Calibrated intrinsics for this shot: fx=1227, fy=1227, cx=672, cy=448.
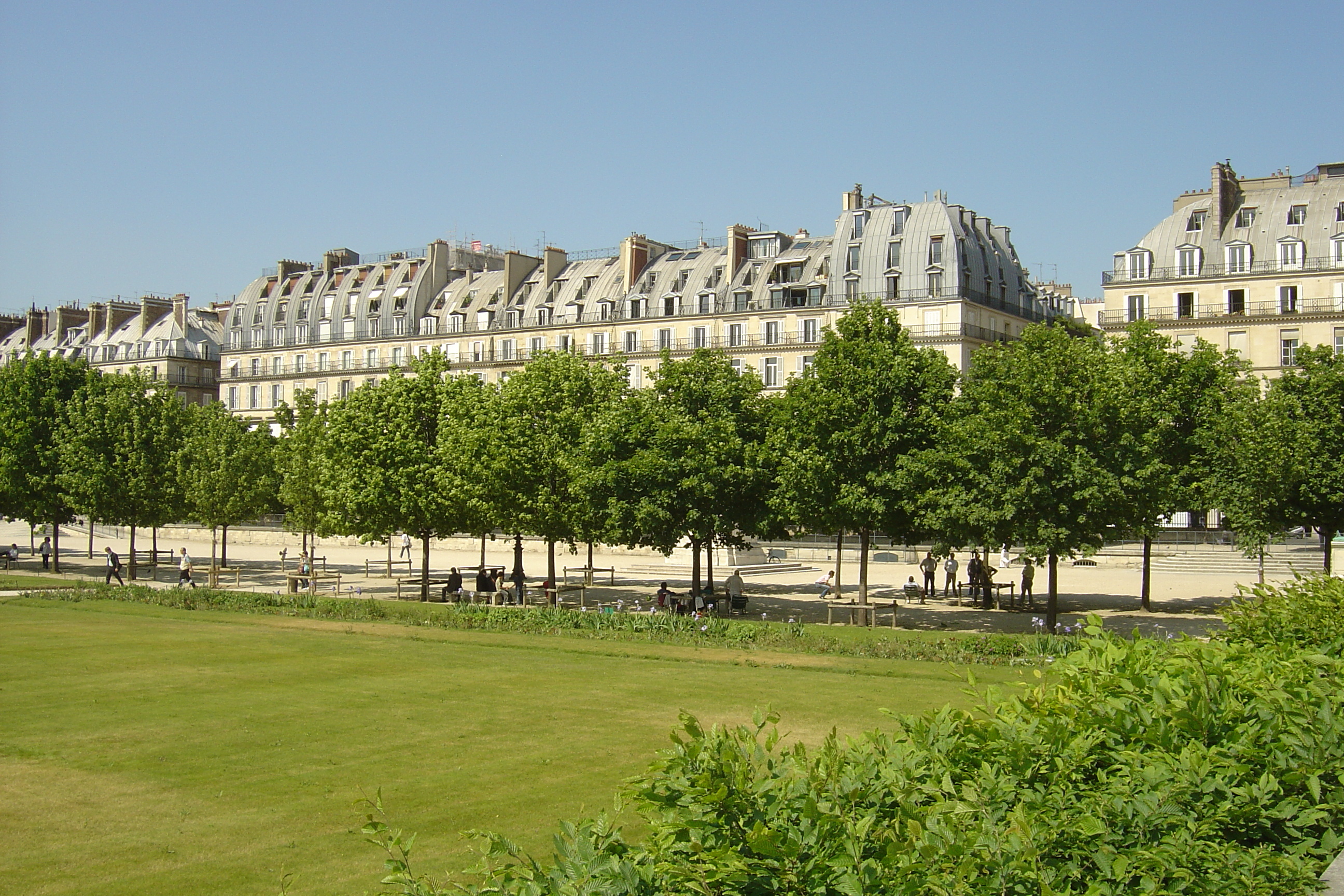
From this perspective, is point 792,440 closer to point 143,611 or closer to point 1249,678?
point 143,611

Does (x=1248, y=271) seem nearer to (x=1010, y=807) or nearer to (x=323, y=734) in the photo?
(x=323, y=734)

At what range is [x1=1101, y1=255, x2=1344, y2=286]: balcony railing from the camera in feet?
256

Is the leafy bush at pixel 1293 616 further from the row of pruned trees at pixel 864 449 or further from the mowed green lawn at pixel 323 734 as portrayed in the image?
the row of pruned trees at pixel 864 449

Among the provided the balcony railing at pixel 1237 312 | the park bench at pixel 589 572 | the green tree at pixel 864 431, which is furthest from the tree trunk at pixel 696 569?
the balcony railing at pixel 1237 312

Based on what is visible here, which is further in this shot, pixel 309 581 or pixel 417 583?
pixel 417 583

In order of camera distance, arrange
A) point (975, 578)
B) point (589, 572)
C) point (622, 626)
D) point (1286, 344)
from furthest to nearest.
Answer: point (1286, 344) → point (589, 572) → point (975, 578) → point (622, 626)

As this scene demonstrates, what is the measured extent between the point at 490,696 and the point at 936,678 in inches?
375

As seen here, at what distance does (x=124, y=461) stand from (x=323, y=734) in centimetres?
4349

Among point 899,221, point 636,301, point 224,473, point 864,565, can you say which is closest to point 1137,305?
point 899,221

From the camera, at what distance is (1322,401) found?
39219 mm

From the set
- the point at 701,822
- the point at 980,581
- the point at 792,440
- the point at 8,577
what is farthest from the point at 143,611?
the point at 701,822

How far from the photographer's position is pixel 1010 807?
24.7ft

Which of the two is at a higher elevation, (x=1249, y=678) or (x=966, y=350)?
(x=966, y=350)

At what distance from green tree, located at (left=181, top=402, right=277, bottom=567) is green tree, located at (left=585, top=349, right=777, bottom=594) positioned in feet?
78.1
